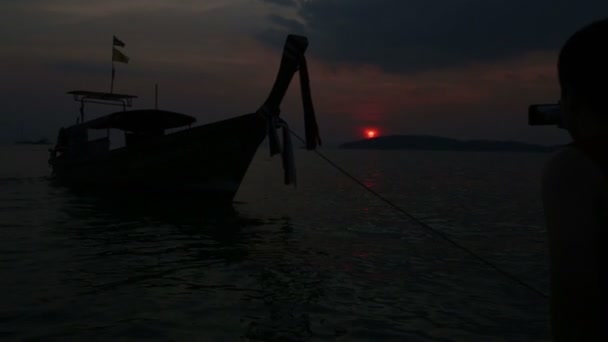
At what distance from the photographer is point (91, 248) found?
34.3ft

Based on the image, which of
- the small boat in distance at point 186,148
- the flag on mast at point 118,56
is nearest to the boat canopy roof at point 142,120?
the small boat in distance at point 186,148

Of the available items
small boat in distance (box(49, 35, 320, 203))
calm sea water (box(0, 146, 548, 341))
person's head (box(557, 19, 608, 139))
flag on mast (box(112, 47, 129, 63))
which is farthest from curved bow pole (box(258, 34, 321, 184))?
person's head (box(557, 19, 608, 139))

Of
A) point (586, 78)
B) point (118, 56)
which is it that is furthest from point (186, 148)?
point (586, 78)

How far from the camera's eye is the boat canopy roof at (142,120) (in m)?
20.2

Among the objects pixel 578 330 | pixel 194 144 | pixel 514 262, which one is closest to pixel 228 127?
pixel 194 144

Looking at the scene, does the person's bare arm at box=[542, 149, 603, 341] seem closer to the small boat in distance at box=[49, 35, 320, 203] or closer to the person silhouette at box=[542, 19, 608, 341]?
the person silhouette at box=[542, 19, 608, 341]

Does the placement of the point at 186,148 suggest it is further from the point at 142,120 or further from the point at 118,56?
the point at 118,56

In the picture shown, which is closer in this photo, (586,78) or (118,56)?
(586,78)

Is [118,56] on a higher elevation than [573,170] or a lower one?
higher

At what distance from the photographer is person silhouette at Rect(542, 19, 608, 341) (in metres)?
1.35

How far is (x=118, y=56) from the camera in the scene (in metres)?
23.1

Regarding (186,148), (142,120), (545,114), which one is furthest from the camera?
(142,120)

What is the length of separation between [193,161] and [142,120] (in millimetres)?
3867

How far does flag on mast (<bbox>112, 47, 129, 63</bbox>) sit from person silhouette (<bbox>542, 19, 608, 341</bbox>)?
23.7 meters
